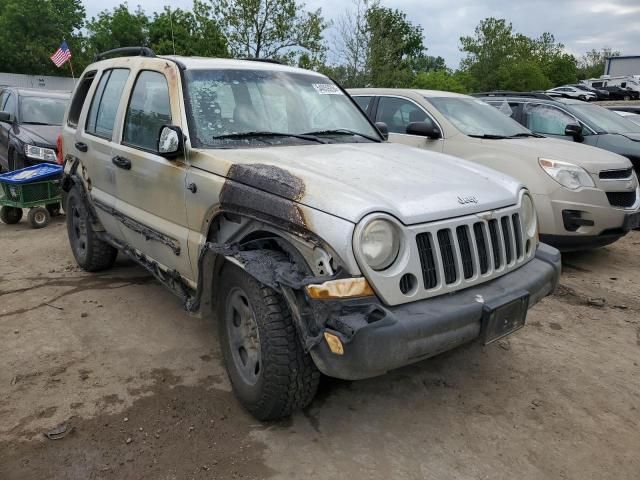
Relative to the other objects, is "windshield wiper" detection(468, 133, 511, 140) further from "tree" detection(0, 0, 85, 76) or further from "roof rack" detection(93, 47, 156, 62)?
"tree" detection(0, 0, 85, 76)

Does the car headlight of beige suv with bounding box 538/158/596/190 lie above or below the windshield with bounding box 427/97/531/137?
below

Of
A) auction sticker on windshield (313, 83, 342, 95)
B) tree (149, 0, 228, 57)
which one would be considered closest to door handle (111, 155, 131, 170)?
auction sticker on windshield (313, 83, 342, 95)

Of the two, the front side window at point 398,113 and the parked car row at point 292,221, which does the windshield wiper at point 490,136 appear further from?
the parked car row at point 292,221

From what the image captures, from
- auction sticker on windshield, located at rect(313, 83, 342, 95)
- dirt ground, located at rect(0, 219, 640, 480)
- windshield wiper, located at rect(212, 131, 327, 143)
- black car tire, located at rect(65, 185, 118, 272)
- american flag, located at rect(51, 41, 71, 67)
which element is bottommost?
dirt ground, located at rect(0, 219, 640, 480)

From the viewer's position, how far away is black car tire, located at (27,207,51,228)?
7457 mm

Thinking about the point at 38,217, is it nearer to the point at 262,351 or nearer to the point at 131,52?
the point at 131,52

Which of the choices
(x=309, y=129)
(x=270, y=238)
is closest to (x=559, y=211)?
(x=309, y=129)

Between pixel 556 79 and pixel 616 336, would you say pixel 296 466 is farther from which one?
pixel 556 79

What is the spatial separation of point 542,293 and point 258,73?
95.9 inches

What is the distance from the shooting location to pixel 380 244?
8.26 feet

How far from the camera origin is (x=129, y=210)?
410 centimetres

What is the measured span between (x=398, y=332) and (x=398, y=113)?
197 inches

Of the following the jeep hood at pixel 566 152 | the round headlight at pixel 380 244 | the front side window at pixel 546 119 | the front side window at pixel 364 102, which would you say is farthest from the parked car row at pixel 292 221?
the front side window at pixel 546 119

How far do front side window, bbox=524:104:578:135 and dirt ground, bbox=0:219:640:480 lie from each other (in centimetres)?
407
